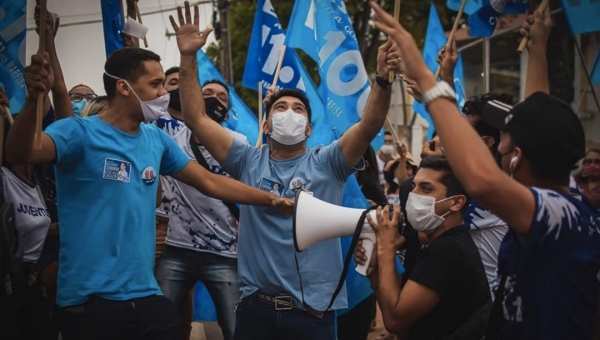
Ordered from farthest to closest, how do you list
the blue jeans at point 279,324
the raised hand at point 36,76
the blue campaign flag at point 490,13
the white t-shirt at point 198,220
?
the white t-shirt at point 198,220
the blue campaign flag at point 490,13
the blue jeans at point 279,324
the raised hand at point 36,76

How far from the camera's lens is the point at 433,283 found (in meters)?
3.78

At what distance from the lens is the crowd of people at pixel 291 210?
3.03 meters

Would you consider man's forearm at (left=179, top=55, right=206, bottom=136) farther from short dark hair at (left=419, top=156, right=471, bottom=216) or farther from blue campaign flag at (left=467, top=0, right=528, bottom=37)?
blue campaign flag at (left=467, top=0, right=528, bottom=37)

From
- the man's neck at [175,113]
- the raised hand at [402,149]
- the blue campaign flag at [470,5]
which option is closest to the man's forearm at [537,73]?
the blue campaign flag at [470,5]

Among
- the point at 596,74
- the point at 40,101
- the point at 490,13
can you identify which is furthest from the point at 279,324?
the point at 596,74

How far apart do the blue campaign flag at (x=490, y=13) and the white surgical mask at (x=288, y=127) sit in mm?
1644

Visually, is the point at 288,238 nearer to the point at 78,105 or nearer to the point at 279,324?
the point at 279,324

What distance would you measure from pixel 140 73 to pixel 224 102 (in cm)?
210

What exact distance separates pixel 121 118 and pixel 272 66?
12.8 ft

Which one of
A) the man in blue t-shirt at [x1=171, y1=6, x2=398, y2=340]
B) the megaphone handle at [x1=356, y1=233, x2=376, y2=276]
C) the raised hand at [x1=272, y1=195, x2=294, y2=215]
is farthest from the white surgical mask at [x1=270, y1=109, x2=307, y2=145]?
the megaphone handle at [x1=356, y1=233, x2=376, y2=276]

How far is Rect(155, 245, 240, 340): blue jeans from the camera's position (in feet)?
20.0

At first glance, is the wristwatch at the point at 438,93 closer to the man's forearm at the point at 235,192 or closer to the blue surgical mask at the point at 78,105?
the man's forearm at the point at 235,192

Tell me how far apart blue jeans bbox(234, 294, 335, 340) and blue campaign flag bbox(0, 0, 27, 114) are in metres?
1.70

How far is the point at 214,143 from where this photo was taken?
511 cm
